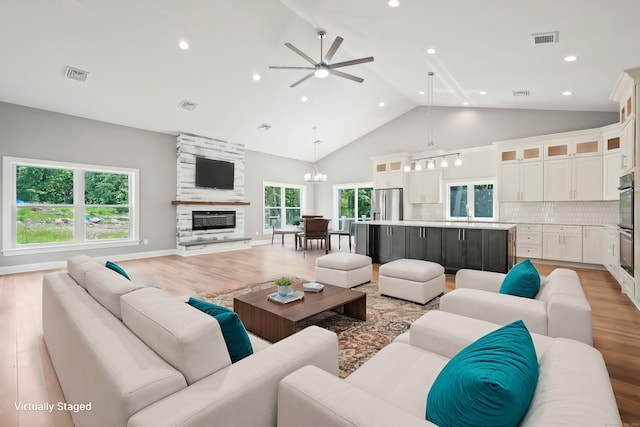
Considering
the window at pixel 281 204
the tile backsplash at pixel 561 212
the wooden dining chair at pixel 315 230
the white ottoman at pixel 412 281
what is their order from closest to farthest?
the white ottoman at pixel 412 281
the tile backsplash at pixel 561 212
the wooden dining chair at pixel 315 230
the window at pixel 281 204

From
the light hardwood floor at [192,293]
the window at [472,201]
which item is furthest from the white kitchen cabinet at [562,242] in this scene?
the window at [472,201]

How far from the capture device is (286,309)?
2.58 meters

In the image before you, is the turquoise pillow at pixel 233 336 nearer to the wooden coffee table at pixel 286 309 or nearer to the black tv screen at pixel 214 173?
the wooden coffee table at pixel 286 309

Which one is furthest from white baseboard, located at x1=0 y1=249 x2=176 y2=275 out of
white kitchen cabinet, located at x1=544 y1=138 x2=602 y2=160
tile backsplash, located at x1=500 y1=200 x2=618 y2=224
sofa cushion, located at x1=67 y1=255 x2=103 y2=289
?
white kitchen cabinet, located at x1=544 y1=138 x2=602 y2=160

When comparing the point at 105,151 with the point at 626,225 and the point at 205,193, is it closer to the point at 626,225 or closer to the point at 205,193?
the point at 205,193

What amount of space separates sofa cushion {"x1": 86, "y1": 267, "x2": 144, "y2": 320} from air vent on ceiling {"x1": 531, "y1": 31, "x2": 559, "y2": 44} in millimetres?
4823

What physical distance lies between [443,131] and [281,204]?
18.1 feet

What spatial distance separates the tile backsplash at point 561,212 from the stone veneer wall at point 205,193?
6.83 m

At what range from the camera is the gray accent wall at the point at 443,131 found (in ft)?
20.6

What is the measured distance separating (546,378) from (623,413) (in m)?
1.41

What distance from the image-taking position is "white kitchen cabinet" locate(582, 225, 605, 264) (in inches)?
213

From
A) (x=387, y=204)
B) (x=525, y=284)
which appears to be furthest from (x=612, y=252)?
(x=387, y=204)

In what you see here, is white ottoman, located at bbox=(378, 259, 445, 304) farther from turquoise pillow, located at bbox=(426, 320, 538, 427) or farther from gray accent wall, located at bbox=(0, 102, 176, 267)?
gray accent wall, located at bbox=(0, 102, 176, 267)

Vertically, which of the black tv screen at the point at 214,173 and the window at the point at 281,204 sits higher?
the black tv screen at the point at 214,173
